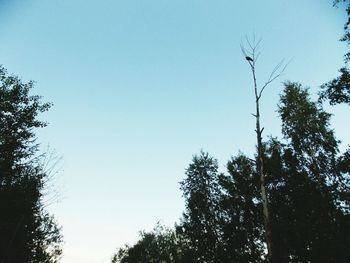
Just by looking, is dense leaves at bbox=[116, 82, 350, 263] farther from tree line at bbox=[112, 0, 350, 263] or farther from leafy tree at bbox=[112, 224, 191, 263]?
leafy tree at bbox=[112, 224, 191, 263]

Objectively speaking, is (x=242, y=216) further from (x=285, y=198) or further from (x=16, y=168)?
(x=16, y=168)

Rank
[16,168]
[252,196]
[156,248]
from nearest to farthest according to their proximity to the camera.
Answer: [16,168] → [252,196] → [156,248]

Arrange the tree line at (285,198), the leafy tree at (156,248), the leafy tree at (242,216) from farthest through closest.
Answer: the leafy tree at (156,248)
the leafy tree at (242,216)
the tree line at (285,198)

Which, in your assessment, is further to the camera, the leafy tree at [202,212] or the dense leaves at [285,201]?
the leafy tree at [202,212]

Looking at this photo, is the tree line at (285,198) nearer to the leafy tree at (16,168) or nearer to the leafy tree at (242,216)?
the leafy tree at (242,216)

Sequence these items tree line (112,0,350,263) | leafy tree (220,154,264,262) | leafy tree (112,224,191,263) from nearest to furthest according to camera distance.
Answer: tree line (112,0,350,263)
leafy tree (220,154,264,262)
leafy tree (112,224,191,263)

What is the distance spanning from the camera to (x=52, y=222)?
116 ft

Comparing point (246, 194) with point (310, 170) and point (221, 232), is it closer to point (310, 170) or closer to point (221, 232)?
point (221, 232)

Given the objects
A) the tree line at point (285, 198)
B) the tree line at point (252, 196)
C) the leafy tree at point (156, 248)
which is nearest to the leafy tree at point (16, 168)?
the tree line at point (252, 196)

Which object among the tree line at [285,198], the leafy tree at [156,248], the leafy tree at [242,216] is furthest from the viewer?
the leafy tree at [156,248]

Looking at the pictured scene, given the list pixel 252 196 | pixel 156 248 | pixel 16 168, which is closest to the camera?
pixel 16 168

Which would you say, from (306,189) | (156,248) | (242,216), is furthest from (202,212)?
(156,248)

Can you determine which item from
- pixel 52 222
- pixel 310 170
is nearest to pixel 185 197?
pixel 310 170

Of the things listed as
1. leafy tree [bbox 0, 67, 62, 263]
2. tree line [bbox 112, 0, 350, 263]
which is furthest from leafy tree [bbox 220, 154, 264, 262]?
leafy tree [bbox 0, 67, 62, 263]
